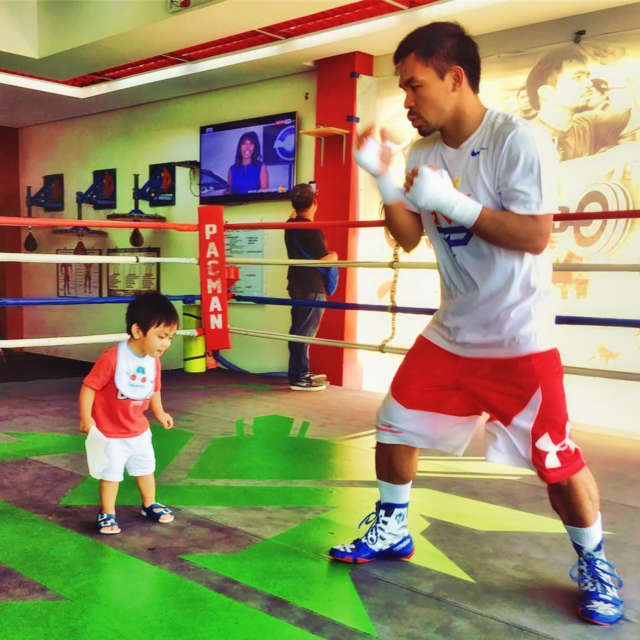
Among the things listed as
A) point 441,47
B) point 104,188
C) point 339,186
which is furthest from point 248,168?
point 441,47

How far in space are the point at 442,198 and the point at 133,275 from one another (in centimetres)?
577

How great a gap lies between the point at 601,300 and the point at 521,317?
2699 mm

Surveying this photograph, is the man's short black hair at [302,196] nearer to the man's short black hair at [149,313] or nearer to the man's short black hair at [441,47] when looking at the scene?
the man's short black hair at [149,313]

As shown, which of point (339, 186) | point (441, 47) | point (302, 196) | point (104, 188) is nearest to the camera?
Answer: point (441, 47)

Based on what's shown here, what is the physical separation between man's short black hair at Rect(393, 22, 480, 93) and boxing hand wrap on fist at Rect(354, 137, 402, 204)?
0.20 m

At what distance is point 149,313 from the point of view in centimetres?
189

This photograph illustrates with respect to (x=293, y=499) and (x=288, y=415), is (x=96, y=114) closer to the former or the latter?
(x=288, y=415)

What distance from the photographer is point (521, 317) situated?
152cm

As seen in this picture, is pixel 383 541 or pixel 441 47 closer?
pixel 441 47

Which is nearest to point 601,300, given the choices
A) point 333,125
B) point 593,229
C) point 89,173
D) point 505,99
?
point 593,229

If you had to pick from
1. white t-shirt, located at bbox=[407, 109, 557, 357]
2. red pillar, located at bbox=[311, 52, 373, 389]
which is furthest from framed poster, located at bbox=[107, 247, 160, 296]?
white t-shirt, located at bbox=[407, 109, 557, 357]

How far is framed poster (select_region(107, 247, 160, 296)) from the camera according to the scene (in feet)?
21.6

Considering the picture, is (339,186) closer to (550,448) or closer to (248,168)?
(248,168)

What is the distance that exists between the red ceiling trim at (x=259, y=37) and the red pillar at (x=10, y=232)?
2.33 metres
